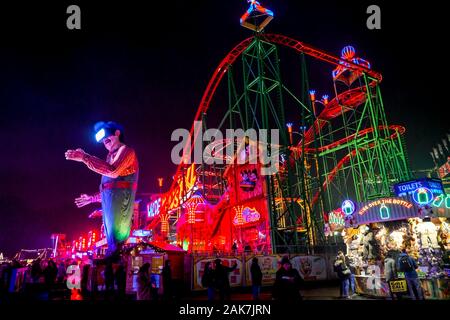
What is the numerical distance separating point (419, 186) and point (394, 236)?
7.74 feet

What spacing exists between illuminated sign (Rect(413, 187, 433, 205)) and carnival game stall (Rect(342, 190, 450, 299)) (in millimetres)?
43

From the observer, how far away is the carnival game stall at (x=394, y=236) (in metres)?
9.88

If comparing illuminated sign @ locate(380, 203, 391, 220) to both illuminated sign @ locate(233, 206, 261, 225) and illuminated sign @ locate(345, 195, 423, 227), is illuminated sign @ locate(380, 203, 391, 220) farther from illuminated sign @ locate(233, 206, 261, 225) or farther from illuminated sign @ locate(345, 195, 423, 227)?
illuminated sign @ locate(233, 206, 261, 225)

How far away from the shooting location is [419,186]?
1017cm

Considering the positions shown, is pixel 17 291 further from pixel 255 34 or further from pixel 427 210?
pixel 255 34

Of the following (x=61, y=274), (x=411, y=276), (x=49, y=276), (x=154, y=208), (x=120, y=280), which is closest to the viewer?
(x=411, y=276)

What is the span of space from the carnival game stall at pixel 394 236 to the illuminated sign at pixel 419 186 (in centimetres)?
20

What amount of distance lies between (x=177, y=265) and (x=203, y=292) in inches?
54.2

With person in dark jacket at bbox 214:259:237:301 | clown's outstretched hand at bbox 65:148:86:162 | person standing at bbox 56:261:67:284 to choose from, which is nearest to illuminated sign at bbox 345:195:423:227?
person in dark jacket at bbox 214:259:237:301

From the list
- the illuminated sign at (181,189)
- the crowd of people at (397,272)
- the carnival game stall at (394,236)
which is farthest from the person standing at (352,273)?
the illuminated sign at (181,189)

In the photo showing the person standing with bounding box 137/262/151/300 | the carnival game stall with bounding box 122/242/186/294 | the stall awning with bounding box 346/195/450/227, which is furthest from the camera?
the carnival game stall with bounding box 122/242/186/294

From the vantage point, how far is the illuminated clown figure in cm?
1134

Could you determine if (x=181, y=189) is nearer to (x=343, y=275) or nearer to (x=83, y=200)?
(x=83, y=200)

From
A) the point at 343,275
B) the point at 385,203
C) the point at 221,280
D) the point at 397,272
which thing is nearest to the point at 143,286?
the point at 221,280
